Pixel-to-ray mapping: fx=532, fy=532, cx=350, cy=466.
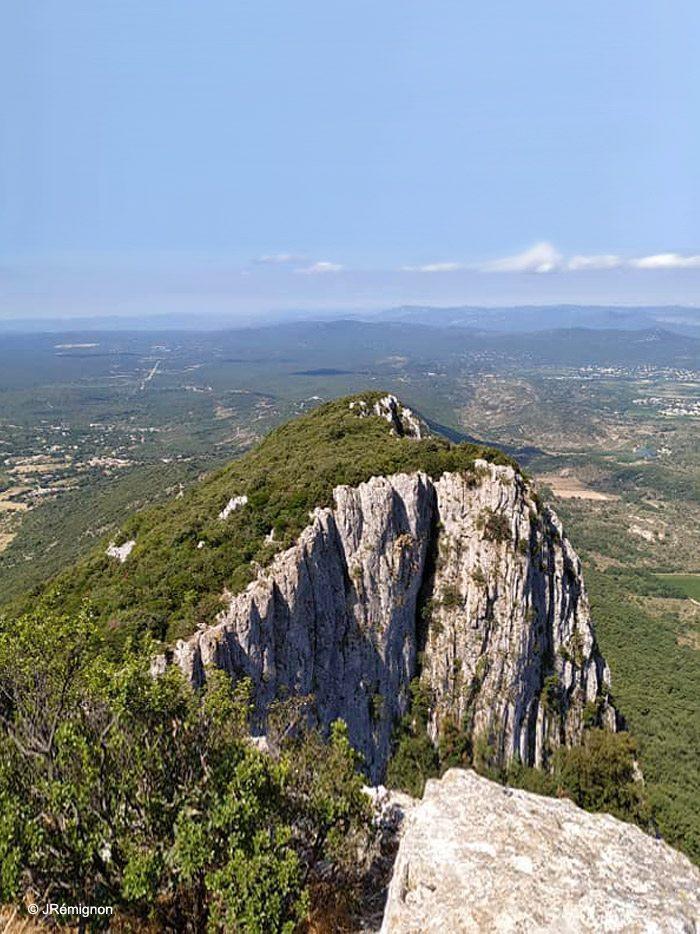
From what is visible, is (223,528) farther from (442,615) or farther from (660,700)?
(660,700)

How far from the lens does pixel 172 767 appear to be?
12273 millimetres

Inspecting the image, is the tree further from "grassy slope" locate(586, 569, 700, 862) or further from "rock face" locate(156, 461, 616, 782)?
"grassy slope" locate(586, 569, 700, 862)

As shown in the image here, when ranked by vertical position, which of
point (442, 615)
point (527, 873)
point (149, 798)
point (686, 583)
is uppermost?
point (149, 798)

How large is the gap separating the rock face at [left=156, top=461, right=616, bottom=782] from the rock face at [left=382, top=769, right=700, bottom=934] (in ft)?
69.5

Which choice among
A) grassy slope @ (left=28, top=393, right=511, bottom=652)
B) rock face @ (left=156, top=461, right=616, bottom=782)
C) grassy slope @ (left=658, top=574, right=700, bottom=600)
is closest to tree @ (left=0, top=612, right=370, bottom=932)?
grassy slope @ (left=28, top=393, right=511, bottom=652)

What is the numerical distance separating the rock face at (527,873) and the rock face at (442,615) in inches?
834

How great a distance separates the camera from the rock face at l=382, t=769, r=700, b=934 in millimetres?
10562

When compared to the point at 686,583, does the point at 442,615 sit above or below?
above

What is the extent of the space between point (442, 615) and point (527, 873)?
31836 mm

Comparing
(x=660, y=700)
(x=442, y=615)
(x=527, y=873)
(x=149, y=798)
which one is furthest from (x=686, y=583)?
(x=149, y=798)

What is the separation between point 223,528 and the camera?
3922cm

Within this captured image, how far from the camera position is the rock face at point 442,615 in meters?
36.8

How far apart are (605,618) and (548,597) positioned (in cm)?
5445

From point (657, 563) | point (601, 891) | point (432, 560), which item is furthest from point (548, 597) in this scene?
point (657, 563)
